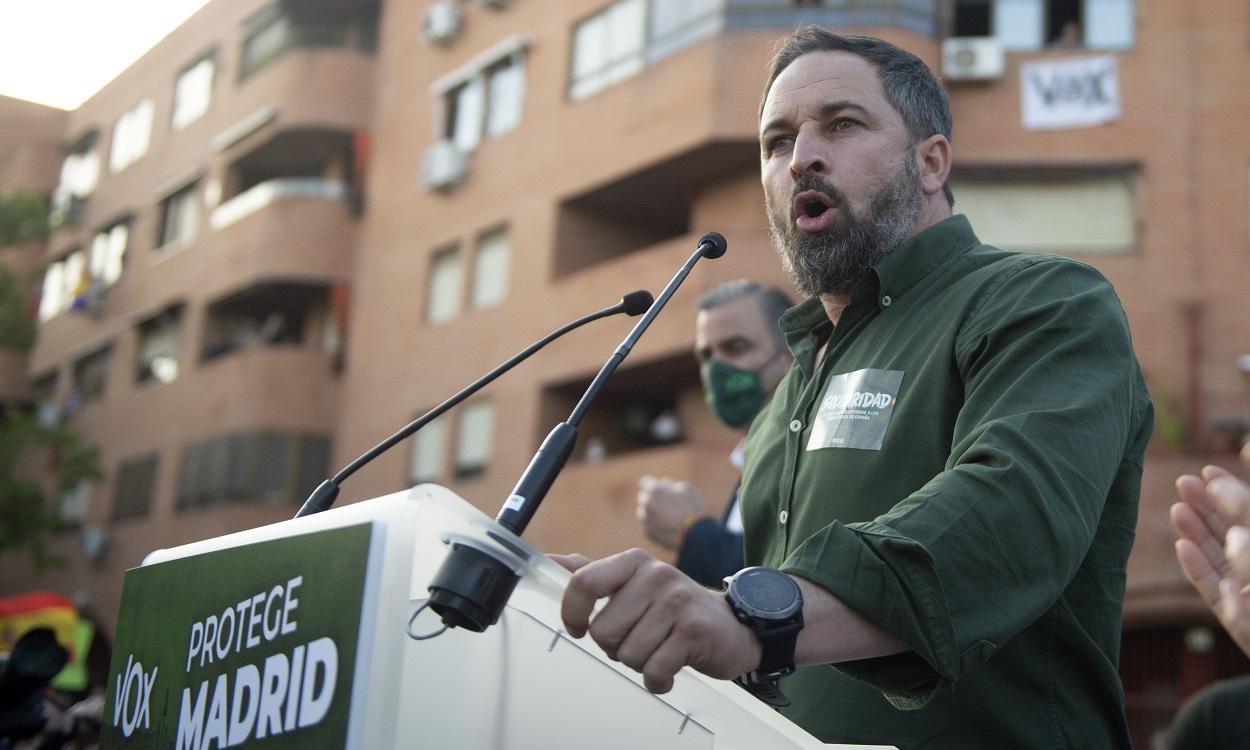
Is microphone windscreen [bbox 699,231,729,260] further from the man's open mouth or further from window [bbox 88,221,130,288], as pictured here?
window [bbox 88,221,130,288]

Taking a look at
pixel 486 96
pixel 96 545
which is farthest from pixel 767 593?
pixel 96 545

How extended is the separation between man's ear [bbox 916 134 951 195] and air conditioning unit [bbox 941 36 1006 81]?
15695 mm

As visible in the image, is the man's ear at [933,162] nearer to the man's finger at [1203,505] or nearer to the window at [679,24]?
the man's finger at [1203,505]

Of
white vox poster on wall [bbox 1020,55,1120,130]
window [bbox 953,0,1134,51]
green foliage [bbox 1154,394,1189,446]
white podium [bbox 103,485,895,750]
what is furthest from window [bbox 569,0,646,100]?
white podium [bbox 103,485,895,750]

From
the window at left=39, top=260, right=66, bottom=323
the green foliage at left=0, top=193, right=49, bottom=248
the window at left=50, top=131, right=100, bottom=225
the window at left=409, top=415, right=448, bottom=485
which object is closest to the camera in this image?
the window at left=409, top=415, right=448, bottom=485

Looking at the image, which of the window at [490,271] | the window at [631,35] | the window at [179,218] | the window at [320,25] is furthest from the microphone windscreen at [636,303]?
the window at [179,218]

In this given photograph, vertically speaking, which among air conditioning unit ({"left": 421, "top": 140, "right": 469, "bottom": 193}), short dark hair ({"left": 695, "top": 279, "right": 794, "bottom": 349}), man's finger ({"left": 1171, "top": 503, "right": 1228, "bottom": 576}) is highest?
air conditioning unit ({"left": 421, "top": 140, "right": 469, "bottom": 193})

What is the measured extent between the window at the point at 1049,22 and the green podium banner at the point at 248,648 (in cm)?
1745

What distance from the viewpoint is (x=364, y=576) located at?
1.96 m

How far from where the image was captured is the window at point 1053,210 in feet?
58.5

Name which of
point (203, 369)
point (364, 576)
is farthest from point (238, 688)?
point (203, 369)

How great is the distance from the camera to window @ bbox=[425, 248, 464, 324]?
2433cm

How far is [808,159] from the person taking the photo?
9.50 feet

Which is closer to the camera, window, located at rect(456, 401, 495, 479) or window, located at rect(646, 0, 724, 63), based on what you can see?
window, located at rect(646, 0, 724, 63)
